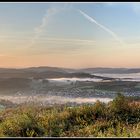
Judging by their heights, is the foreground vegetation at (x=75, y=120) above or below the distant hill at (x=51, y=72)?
below

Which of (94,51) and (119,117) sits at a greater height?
(94,51)

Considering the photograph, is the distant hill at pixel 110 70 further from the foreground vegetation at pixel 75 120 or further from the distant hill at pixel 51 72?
the foreground vegetation at pixel 75 120

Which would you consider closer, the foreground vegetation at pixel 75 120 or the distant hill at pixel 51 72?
the foreground vegetation at pixel 75 120

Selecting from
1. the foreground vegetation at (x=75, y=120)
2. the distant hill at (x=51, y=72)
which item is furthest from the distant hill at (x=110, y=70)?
the foreground vegetation at (x=75, y=120)

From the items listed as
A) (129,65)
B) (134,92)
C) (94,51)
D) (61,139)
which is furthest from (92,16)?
(61,139)

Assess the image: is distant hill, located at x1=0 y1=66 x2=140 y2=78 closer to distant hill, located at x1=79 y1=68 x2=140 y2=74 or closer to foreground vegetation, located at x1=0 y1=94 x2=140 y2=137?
distant hill, located at x1=79 y1=68 x2=140 y2=74

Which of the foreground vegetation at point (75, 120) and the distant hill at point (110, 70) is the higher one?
the distant hill at point (110, 70)

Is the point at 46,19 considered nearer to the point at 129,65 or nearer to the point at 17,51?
the point at 17,51

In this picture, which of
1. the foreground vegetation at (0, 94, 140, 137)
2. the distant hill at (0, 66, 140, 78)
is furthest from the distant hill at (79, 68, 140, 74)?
the foreground vegetation at (0, 94, 140, 137)

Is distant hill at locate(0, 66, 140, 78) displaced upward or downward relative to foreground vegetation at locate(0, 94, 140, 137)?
upward
